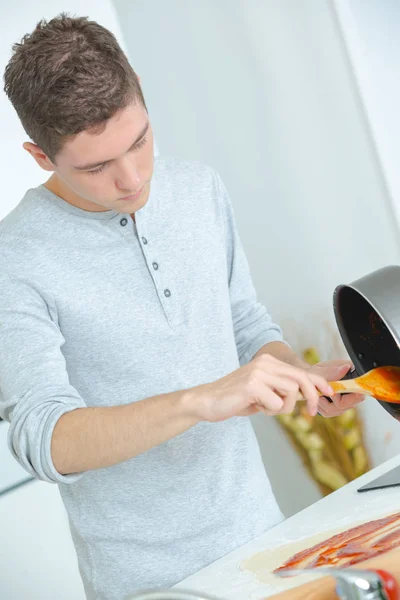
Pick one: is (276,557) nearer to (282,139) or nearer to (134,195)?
(134,195)

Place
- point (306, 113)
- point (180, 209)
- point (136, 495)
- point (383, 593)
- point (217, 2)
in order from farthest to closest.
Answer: point (217, 2)
point (306, 113)
point (180, 209)
point (136, 495)
point (383, 593)

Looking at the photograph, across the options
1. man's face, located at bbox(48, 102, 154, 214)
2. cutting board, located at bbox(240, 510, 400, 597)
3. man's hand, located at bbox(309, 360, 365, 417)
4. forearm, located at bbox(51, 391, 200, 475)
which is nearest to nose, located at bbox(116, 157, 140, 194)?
man's face, located at bbox(48, 102, 154, 214)

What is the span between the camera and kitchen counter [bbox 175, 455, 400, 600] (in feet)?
3.77

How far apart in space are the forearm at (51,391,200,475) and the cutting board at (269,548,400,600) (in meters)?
0.26

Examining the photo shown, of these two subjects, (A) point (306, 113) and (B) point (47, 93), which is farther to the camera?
(A) point (306, 113)

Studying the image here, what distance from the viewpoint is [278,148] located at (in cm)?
230

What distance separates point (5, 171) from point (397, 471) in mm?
1333

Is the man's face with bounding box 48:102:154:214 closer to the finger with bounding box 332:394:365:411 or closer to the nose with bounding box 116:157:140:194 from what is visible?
the nose with bounding box 116:157:140:194

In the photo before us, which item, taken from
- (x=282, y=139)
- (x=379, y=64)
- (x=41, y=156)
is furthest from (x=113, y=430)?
(x=282, y=139)

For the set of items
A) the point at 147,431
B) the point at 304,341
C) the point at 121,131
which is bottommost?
the point at 304,341

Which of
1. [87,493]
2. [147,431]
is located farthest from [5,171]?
[147,431]

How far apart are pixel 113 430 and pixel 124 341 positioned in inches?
7.7

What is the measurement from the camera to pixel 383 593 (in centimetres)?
81

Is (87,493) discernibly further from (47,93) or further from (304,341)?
(304,341)
